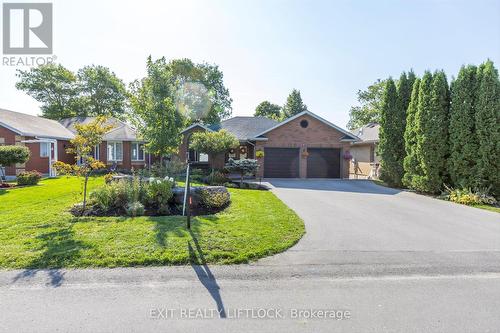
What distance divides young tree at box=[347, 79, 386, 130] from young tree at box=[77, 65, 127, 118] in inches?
1442

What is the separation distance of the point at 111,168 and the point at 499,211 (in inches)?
941

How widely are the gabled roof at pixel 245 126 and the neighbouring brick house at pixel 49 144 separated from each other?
23.0ft

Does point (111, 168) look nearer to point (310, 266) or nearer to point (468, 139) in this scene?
point (310, 266)

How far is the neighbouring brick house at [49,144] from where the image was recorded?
18.4 metres

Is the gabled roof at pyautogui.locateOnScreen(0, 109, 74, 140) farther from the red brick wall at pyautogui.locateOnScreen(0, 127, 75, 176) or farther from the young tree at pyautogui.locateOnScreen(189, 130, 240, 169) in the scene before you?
the young tree at pyautogui.locateOnScreen(189, 130, 240, 169)

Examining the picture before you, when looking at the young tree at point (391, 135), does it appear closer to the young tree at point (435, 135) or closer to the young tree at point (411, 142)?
the young tree at point (411, 142)

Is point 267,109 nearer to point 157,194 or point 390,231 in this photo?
point 157,194

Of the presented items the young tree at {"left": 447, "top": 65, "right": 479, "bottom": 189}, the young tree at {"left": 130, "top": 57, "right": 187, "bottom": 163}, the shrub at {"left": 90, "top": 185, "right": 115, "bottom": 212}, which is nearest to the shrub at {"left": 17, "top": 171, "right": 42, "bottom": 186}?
the young tree at {"left": 130, "top": 57, "right": 187, "bottom": 163}

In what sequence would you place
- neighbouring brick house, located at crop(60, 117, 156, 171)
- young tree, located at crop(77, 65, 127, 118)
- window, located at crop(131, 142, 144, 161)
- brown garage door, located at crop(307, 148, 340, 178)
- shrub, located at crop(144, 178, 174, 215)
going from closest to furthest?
1. shrub, located at crop(144, 178, 174, 215)
2. brown garage door, located at crop(307, 148, 340, 178)
3. neighbouring brick house, located at crop(60, 117, 156, 171)
4. window, located at crop(131, 142, 144, 161)
5. young tree, located at crop(77, 65, 127, 118)

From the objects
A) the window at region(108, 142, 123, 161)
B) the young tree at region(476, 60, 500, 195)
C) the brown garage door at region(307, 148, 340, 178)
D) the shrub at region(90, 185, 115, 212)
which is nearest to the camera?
the shrub at region(90, 185, 115, 212)

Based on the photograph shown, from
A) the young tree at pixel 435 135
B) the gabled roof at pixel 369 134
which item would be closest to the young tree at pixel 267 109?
the gabled roof at pixel 369 134

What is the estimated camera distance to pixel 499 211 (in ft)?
33.4

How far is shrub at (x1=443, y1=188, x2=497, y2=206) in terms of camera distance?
11.6 metres

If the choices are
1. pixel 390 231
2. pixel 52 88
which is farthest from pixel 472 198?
pixel 52 88
